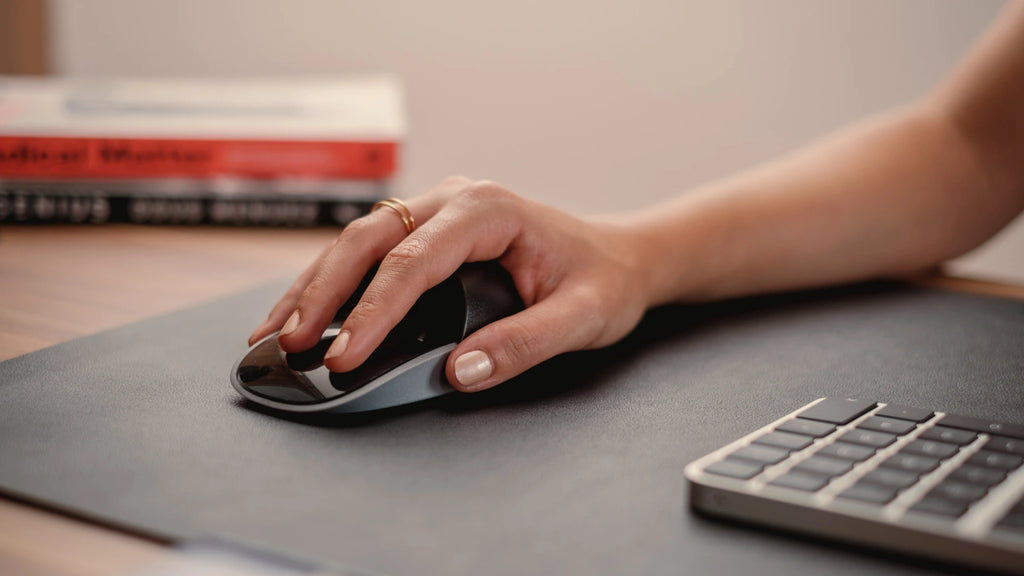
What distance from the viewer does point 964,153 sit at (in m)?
0.89

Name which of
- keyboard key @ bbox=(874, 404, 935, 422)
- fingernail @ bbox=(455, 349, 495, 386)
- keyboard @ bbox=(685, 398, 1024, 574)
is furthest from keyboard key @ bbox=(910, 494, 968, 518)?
fingernail @ bbox=(455, 349, 495, 386)

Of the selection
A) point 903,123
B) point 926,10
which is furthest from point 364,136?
point 926,10

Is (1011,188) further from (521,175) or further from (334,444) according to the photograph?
(521,175)

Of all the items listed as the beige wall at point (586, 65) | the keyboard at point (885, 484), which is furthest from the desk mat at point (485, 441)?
the beige wall at point (586, 65)

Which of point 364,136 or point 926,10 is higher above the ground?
point 926,10

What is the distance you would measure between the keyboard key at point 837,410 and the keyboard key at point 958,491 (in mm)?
85

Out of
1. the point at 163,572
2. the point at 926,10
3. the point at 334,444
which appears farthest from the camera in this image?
the point at 926,10

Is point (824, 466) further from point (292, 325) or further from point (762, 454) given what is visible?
point (292, 325)

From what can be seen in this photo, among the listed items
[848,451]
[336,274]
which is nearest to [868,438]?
[848,451]

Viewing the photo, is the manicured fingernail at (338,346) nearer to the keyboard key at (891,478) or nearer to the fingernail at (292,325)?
the fingernail at (292,325)

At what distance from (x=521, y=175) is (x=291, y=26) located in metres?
0.45

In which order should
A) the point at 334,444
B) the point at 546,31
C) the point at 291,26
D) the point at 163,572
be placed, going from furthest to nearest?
the point at 291,26, the point at 546,31, the point at 334,444, the point at 163,572

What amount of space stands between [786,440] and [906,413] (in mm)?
87

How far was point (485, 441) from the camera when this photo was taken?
49cm
